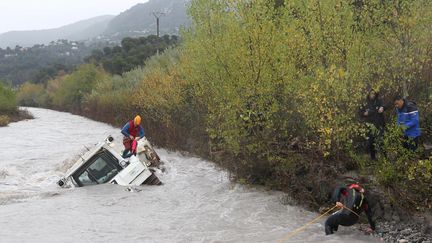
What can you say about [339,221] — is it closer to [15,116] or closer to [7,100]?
[15,116]

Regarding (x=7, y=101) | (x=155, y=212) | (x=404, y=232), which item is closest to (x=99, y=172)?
(x=155, y=212)

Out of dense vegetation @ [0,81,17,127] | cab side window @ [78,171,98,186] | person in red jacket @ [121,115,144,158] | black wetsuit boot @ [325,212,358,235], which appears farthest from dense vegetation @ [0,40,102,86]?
black wetsuit boot @ [325,212,358,235]

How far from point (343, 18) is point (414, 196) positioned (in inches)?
201

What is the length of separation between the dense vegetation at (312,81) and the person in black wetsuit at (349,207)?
943 millimetres

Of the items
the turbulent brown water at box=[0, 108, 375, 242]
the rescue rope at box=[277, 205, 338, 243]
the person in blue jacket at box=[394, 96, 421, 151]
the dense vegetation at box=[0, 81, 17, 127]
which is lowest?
the dense vegetation at box=[0, 81, 17, 127]

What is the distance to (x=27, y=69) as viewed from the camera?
145 m

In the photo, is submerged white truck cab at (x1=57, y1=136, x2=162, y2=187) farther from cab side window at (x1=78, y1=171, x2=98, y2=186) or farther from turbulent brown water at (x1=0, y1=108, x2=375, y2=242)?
turbulent brown water at (x1=0, y1=108, x2=375, y2=242)

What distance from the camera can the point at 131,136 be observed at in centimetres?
1563

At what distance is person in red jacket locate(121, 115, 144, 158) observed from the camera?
581 inches

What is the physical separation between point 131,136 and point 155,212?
175 inches

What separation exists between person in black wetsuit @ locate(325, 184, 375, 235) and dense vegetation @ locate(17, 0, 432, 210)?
0.94 metres

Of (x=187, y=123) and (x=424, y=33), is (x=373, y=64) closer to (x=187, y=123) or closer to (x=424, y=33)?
(x=424, y=33)

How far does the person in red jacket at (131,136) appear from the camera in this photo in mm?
14758

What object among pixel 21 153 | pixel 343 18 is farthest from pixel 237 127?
pixel 21 153
